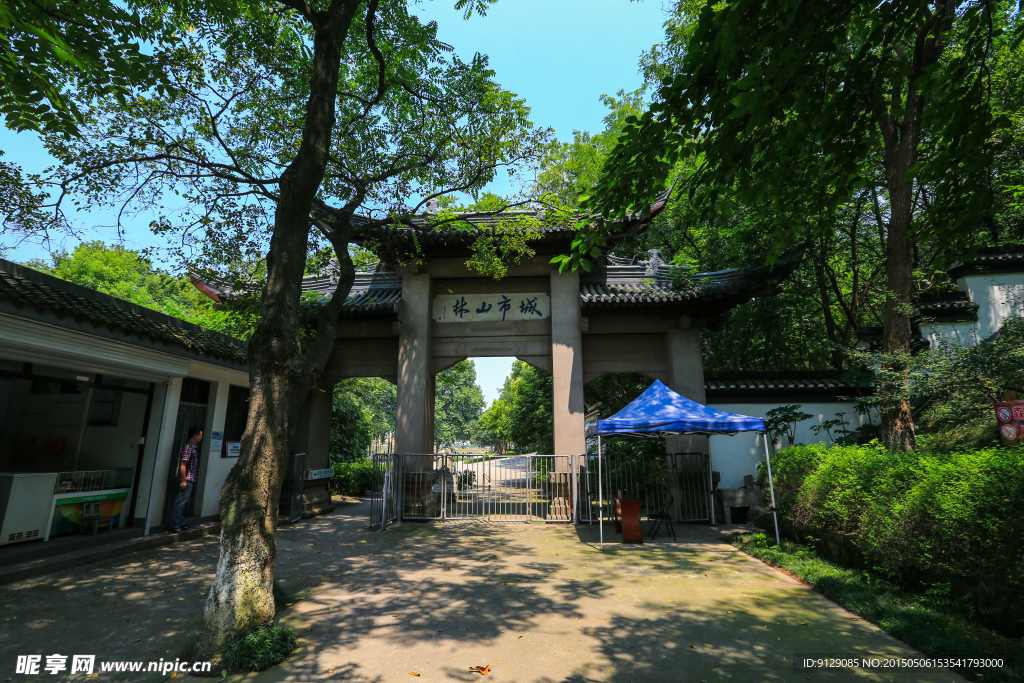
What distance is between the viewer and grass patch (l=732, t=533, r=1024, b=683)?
3435 millimetres

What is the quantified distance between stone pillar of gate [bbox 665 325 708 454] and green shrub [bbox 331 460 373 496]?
9866mm

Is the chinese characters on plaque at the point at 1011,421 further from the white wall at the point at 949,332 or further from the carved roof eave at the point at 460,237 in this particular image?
the white wall at the point at 949,332

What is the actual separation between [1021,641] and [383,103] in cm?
1064

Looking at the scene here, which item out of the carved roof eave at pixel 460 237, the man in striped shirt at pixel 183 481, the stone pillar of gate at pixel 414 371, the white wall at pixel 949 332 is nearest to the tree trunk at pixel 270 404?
the man in striped shirt at pixel 183 481

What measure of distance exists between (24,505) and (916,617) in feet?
35.2

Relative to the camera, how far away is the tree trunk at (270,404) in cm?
387

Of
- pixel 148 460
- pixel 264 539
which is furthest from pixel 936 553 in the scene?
pixel 148 460

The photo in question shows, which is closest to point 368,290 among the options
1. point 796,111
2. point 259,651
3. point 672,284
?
point 672,284

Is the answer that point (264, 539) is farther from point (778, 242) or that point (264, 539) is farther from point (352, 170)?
point (352, 170)

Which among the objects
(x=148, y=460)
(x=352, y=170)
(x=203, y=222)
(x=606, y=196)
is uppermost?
(x=352, y=170)

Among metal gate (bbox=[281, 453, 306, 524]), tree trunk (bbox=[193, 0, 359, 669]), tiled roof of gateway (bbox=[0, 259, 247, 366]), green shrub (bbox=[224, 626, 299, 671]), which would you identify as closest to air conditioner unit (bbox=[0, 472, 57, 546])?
tiled roof of gateway (bbox=[0, 259, 247, 366])

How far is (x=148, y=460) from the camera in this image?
27.2ft

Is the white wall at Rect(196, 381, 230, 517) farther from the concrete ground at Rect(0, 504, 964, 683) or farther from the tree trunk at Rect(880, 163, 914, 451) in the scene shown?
the tree trunk at Rect(880, 163, 914, 451)

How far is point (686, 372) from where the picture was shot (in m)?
10.8
